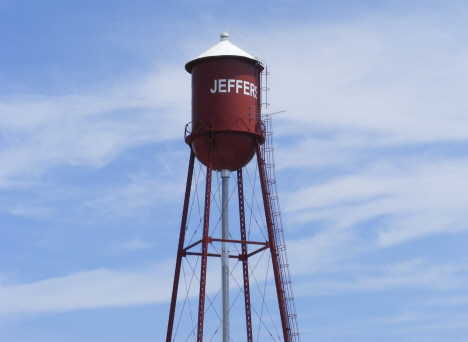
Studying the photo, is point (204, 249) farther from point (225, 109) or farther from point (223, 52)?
point (223, 52)

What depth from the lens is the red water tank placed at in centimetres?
3969

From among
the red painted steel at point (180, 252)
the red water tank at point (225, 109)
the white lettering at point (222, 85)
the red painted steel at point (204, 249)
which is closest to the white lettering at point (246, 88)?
the red water tank at point (225, 109)

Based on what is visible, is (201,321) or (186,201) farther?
(186,201)

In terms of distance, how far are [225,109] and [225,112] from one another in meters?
0.14

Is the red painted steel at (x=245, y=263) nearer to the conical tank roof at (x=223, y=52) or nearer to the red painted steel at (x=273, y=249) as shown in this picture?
the red painted steel at (x=273, y=249)

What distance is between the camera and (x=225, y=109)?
39.8 meters

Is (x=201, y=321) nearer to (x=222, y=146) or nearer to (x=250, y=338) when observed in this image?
(x=250, y=338)

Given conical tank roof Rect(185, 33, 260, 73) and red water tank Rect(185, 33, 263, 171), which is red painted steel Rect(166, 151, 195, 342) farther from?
conical tank roof Rect(185, 33, 260, 73)

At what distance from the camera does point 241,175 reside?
41156 mm

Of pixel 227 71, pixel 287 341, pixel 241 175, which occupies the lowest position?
pixel 287 341

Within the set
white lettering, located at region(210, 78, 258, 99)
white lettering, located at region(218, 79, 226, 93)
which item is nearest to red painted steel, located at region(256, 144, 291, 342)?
white lettering, located at region(210, 78, 258, 99)

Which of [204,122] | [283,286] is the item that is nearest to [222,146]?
A: [204,122]

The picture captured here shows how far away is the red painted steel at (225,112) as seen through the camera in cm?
3969

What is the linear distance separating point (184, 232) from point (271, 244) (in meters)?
4.14
